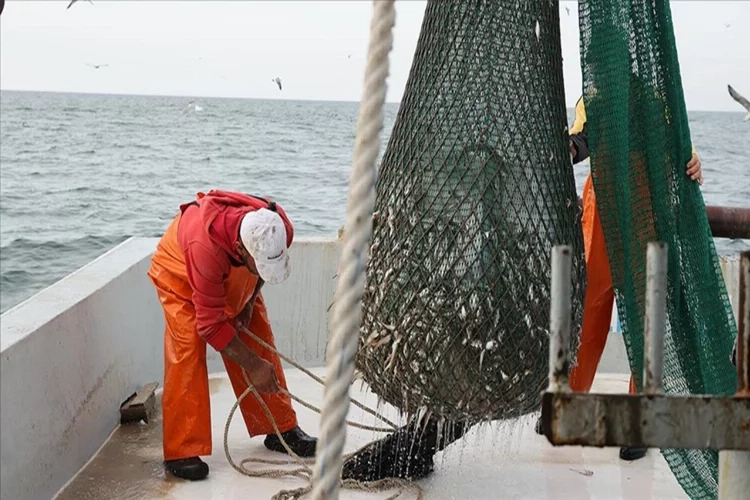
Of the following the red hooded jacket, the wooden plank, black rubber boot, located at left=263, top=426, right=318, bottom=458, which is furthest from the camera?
the wooden plank

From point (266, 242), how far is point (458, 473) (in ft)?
4.28

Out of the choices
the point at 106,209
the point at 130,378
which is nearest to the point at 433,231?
the point at 130,378

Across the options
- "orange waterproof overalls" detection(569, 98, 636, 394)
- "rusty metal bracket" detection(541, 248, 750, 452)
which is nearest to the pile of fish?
"rusty metal bracket" detection(541, 248, 750, 452)

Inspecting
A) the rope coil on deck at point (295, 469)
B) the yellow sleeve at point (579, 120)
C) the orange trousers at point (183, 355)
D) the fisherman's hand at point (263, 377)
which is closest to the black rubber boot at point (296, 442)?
the rope coil on deck at point (295, 469)

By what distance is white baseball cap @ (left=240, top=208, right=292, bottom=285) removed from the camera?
3.41m

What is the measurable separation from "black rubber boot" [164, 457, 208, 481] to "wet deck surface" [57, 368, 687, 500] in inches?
1.2

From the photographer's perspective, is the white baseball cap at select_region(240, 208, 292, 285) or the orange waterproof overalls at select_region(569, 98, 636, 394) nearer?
the white baseball cap at select_region(240, 208, 292, 285)

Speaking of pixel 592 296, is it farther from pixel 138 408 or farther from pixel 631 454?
pixel 138 408

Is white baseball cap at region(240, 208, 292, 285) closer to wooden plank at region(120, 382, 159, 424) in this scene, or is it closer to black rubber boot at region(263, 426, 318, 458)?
black rubber boot at region(263, 426, 318, 458)

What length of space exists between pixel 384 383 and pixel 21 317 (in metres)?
1.73

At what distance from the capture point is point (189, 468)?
370 centimetres

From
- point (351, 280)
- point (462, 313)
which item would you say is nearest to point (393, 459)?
point (462, 313)

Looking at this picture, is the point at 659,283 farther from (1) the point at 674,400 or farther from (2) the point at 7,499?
(2) the point at 7,499

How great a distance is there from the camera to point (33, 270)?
14.1 m
